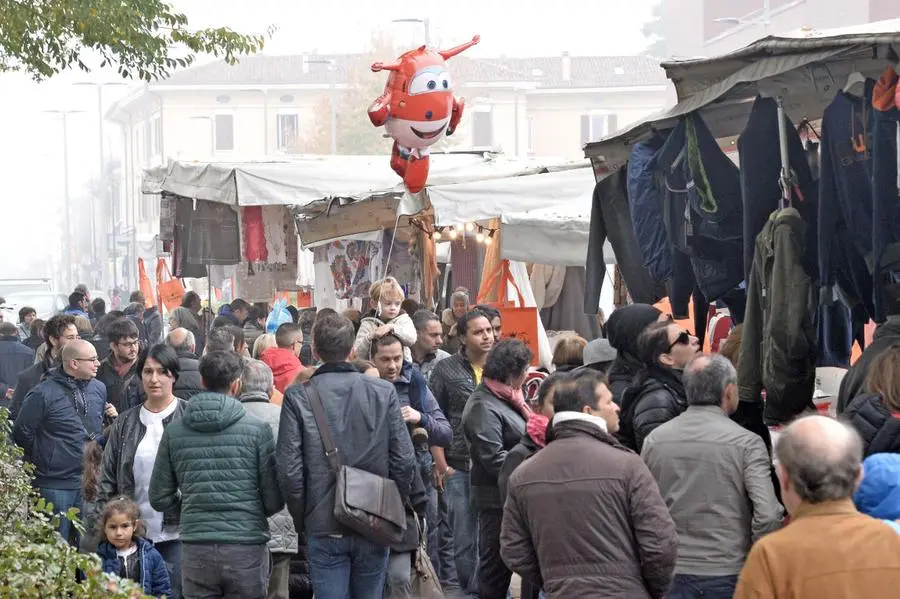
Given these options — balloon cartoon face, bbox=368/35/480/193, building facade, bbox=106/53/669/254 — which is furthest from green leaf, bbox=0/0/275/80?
building facade, bbox=106/53/669/254

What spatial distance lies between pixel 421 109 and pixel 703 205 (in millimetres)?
4948

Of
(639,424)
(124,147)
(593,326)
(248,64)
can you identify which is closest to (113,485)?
(639,424)

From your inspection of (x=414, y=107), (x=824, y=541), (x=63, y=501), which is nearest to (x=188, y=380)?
(x=63, y=501)

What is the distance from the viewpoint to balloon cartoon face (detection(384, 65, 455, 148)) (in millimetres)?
12250

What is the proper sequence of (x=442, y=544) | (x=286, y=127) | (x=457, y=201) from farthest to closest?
1. (x=286, y=127)
2. (x=457, y=201)
3. (x=442, y=544)

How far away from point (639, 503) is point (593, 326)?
8.82 m

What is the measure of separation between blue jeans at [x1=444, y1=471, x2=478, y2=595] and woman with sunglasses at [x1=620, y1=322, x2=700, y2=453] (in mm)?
2676

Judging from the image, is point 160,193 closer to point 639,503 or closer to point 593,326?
point 593,326

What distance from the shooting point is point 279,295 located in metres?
21.4

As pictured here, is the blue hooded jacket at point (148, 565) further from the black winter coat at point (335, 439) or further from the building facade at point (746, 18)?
the building facade at point (746, 18)

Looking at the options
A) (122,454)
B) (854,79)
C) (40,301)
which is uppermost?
(854,79)

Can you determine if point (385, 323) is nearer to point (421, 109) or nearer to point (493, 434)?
point (421, 109)

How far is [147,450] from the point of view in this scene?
26.8ft

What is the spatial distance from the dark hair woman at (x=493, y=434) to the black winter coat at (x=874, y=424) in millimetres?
2669
